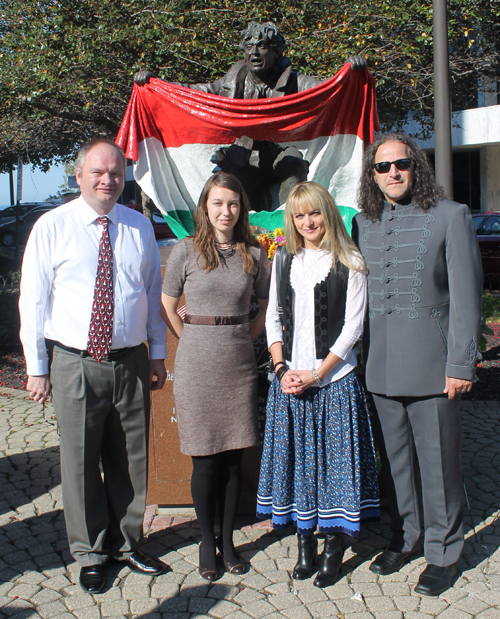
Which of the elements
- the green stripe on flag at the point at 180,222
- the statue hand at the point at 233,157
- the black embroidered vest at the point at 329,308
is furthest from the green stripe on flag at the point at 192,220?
the black embroidered vest at the point at 329,308

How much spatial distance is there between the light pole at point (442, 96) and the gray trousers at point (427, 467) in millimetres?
2639

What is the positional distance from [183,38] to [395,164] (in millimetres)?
7364

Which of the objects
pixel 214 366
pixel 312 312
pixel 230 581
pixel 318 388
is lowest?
pixel 230 581

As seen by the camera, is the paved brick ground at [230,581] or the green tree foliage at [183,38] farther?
the green tree foliage at [183,38]

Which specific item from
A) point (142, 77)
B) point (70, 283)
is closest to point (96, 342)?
point (70, 283)

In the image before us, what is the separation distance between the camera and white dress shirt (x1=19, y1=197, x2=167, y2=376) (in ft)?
9.29

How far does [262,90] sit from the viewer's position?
4297 millimetres

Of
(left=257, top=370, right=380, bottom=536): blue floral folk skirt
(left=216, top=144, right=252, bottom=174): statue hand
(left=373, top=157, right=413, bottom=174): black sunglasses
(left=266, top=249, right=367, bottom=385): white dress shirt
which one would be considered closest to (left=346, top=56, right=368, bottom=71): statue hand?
(left=216, top=144, right=252, bottom=174): statue hand

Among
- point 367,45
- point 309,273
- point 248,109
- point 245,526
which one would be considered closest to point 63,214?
point 309,273

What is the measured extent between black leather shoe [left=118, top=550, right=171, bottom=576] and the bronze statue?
2.62 meters

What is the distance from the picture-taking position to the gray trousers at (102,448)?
9.52ft

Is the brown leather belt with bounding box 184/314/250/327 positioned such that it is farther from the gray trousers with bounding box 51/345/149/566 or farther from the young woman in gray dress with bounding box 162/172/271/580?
the gray trousers with bounding box 51/345/149/566

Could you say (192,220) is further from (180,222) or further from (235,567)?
(235,567)

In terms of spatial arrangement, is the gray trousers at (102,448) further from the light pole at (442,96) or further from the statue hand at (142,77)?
the light pole at (442,96)
